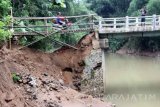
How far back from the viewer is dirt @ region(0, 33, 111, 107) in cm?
1395

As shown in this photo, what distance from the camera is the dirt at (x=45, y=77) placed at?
13953 mm

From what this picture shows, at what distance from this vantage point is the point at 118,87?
27609mm

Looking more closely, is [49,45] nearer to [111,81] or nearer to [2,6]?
[111,81]

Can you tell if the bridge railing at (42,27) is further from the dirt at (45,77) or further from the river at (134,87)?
the river at (134,87)

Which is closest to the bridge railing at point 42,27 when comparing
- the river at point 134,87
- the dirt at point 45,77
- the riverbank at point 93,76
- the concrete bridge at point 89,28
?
the concrete bridge at point 89,28

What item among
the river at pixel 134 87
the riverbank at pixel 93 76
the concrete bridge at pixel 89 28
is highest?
the concrete bridge at pixel 89 28

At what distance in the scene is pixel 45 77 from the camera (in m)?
20.2

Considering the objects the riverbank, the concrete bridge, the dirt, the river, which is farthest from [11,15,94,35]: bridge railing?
the river

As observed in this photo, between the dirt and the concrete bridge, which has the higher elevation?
the concrete bridge

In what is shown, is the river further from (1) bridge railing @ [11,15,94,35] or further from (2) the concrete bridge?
(1) bridge railing @ [11,15,94,35]

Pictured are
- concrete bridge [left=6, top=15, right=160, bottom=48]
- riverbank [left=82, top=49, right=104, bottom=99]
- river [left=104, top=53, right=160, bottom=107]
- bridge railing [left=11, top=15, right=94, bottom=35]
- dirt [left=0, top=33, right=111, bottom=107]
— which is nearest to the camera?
dirt [left=0, top=33, right=111, bottom=107]

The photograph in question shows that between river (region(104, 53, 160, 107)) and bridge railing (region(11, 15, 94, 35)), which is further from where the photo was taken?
river (region(104, 53, 160, 107))

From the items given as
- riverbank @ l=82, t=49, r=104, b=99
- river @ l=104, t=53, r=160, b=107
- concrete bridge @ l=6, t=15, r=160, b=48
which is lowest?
river @ l=104, t=53, r=160, b=107

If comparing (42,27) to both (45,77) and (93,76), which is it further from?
(45,77)
